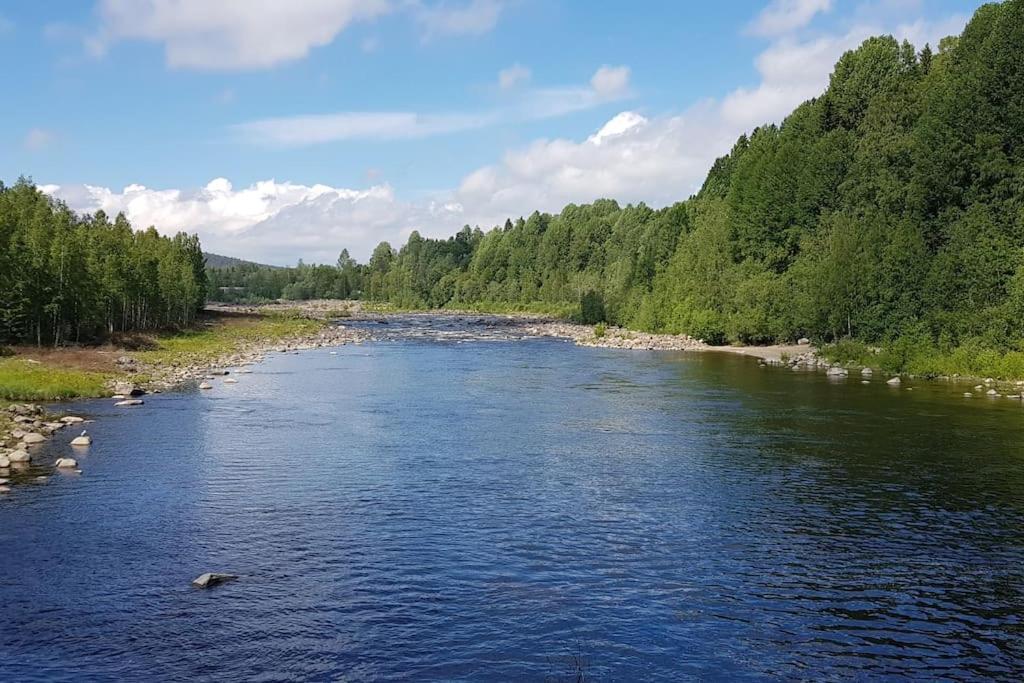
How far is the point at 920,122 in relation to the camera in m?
94.2

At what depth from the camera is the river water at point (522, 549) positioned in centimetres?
2084

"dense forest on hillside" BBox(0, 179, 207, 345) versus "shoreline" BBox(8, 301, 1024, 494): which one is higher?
"dense forest on hillside" BBox(0, 179, 207, 345)

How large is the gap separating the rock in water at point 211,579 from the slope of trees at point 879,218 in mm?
71391

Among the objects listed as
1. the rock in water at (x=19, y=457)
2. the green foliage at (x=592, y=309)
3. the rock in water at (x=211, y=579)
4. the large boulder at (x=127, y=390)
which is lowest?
the rock in water at (x=211, y=579)

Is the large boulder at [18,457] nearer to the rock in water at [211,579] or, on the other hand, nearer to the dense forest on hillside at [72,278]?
the rock in water at [211,579]

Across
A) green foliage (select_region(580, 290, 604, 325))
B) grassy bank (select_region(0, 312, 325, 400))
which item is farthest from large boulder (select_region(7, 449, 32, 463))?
green foliage (select_region(580, 290, 604, 325))

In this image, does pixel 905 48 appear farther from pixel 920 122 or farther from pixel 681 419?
pixel 681 419

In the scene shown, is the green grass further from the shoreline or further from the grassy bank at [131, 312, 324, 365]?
the grassy bank at [131, 312, 324, 365]

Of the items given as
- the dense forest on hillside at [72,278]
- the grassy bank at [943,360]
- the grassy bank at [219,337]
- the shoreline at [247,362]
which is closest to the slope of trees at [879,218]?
the grassy bank at [943,360]

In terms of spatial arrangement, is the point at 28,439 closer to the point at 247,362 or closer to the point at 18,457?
the point at 18,457

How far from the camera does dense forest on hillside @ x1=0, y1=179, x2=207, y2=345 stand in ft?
268

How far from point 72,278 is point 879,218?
8739cm

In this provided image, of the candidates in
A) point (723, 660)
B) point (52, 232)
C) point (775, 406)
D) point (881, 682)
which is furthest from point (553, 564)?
point (52, 232)

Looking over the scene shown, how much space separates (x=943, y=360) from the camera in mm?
77125
